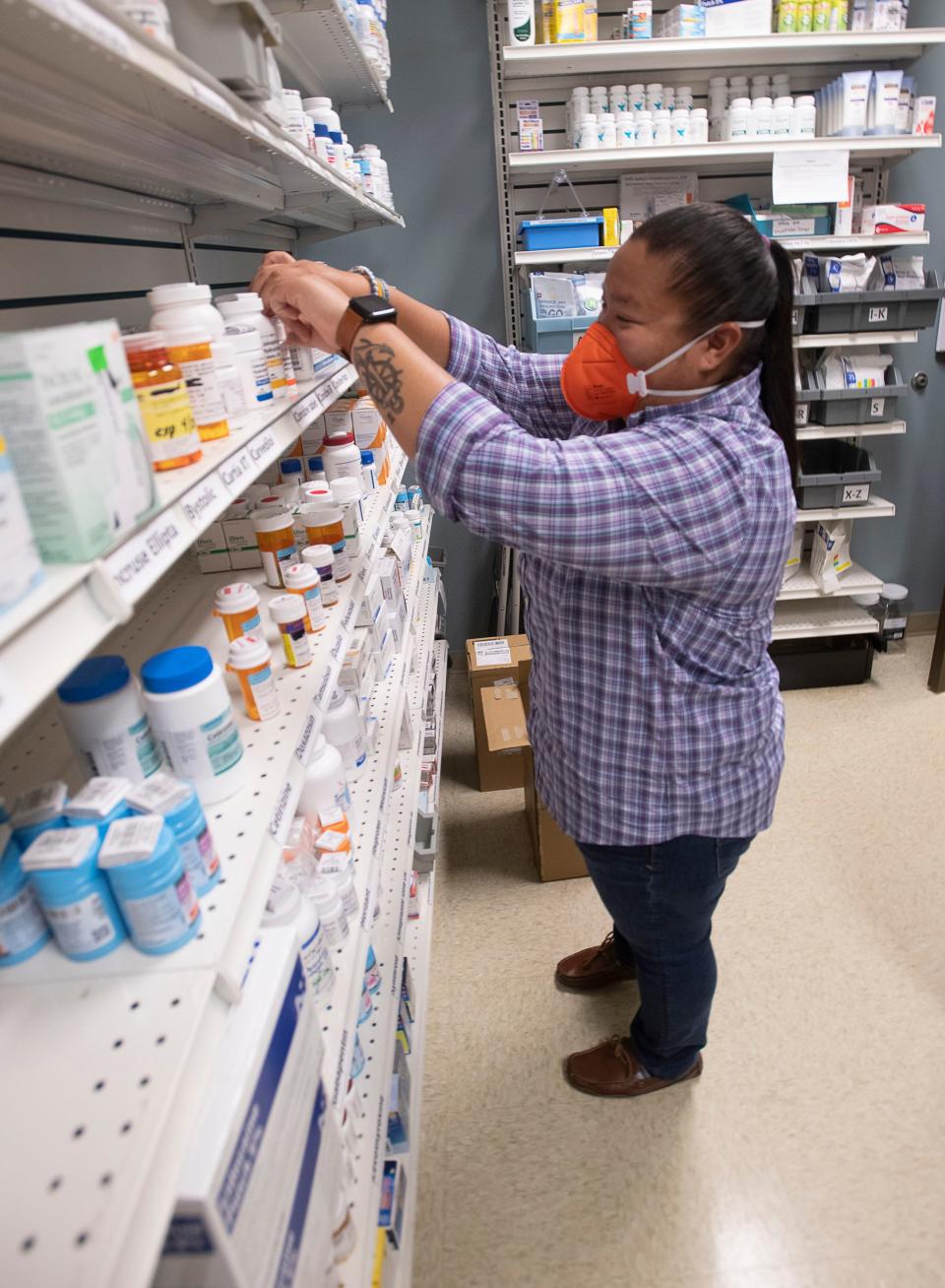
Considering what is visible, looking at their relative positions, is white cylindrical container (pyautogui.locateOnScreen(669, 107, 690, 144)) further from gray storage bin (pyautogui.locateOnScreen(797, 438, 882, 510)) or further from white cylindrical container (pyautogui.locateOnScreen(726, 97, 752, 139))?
gray storage bin (pyautogui.locateOnScreen(797, 438, 882, 510))

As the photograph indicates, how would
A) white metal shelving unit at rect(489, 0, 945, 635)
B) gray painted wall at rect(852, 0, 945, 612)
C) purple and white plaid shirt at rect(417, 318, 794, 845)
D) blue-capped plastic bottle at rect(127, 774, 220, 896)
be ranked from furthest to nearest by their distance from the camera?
gray painted wall at rect(852, 0, 945, 612) < white metal shelving unit at rect(489, 0, 945, 635) < purple and white plaid shirt at rect(417, 318, 794, 845) < blue-capped plastic bottle at rect(127, 774, 220, 896)

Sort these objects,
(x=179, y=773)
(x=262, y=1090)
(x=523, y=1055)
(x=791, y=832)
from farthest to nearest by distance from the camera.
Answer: (x=791, y=832) → (x=523, y=1055) → (x=179, y=773) → (x=262, y=1090)

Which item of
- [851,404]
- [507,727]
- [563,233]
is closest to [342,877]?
[507,727]

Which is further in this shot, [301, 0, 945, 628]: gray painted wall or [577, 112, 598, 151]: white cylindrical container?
[301, 0, 945, 628]: gray painted wall

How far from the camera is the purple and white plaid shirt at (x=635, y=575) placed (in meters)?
1.08

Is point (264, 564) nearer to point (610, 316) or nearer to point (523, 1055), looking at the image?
point (610, 316)

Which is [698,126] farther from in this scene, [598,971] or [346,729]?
[598,971]

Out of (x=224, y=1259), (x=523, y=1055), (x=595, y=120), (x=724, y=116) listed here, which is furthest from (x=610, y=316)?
(x=724, y=116)

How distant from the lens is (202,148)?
1323mm

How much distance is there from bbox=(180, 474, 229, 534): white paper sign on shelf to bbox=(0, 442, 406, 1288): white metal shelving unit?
1.11 feet

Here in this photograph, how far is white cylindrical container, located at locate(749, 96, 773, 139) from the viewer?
297cm

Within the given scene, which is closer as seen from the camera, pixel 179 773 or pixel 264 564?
pixel 179 773

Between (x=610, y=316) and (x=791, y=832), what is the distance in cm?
216

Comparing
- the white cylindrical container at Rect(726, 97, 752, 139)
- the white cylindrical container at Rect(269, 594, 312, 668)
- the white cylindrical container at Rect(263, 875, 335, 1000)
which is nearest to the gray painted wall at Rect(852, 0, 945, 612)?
the white cylindrical container at Rect(726, 97, 752, 139)
